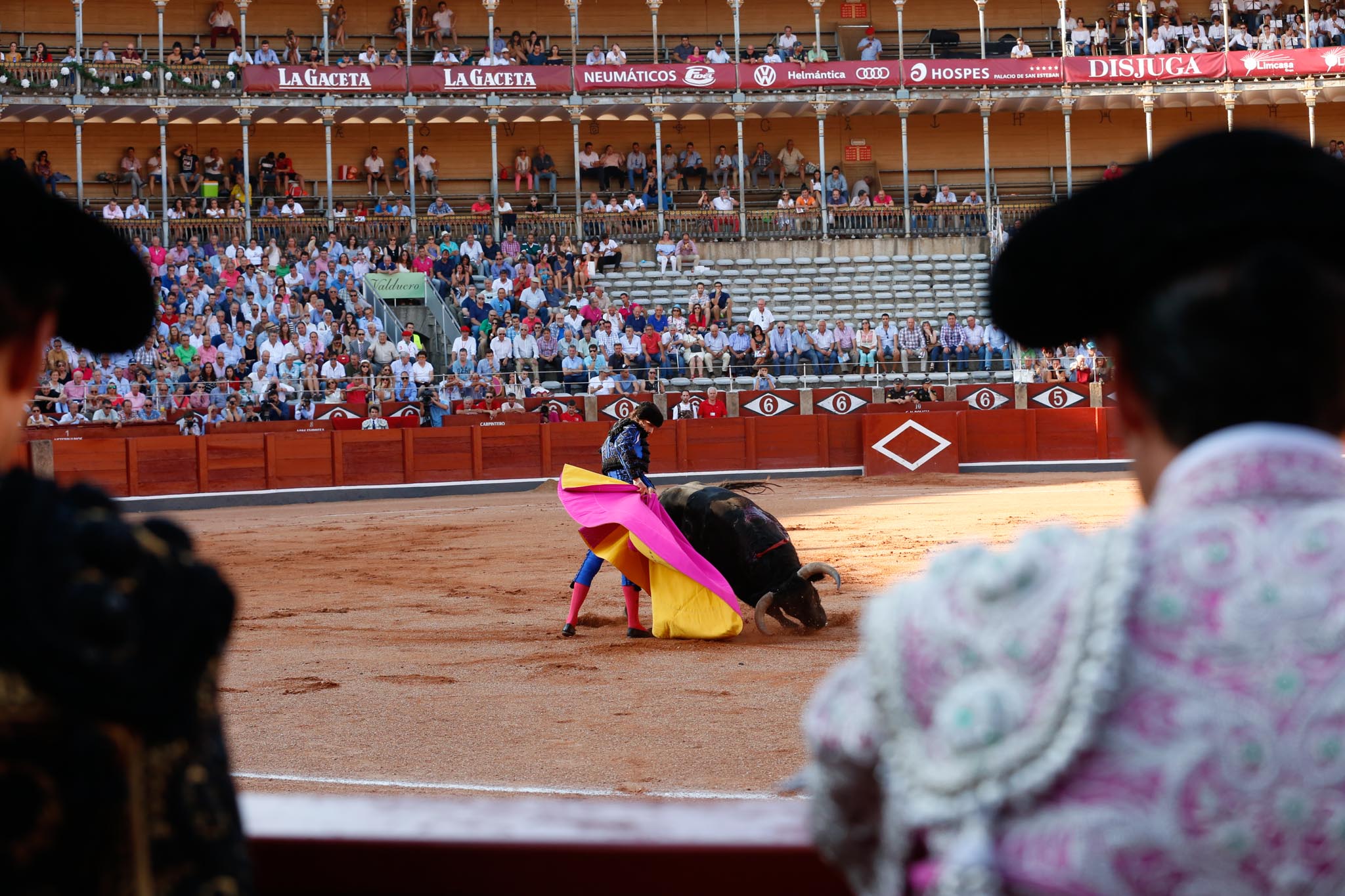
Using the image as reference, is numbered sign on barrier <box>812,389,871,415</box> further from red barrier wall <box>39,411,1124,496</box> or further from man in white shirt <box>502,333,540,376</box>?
man in white shirt <box>502,333,540,376</box>

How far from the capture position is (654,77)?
2920 centimetres

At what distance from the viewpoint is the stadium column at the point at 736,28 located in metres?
29.9

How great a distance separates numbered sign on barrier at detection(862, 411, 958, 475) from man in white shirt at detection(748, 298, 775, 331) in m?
3.14

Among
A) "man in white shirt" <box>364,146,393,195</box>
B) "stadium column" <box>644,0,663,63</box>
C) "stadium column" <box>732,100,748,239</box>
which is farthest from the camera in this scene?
"stadium column" <box>644,0,663,63</box>

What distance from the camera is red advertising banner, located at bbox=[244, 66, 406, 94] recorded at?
27859mm

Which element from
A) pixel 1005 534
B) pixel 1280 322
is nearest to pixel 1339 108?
pixel 1005 534

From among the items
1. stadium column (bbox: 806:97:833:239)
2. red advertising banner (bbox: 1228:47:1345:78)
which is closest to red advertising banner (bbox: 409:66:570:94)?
stadium column (bbox: 806:97:833:239)

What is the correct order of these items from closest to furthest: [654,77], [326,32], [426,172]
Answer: [326,32] → [654,77] → [426,172]

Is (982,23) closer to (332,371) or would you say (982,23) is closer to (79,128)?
(332,371)

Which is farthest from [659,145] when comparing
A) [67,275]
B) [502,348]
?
[67,275]

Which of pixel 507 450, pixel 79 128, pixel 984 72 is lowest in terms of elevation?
pixel 507 450

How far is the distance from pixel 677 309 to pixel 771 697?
17212 millimetres

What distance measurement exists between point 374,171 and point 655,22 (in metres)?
6.77

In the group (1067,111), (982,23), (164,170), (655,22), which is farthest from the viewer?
(982,23)
